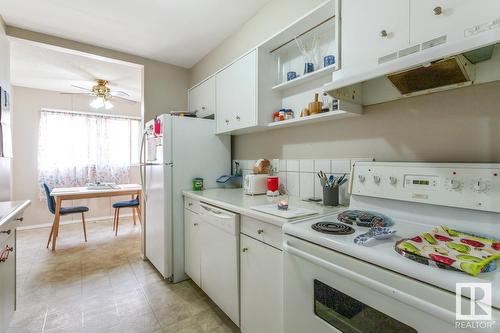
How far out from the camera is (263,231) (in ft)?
4.28

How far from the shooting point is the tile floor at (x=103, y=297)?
1.69m

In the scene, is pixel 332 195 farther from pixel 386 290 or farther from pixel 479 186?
pixel 386 290

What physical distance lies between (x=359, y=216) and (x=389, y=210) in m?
0.18

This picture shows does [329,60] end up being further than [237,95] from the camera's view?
No

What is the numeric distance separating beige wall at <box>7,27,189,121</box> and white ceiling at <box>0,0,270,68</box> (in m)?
0.07

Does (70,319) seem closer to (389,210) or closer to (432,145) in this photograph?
(389,210)

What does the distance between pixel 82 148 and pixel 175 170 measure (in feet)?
11.2

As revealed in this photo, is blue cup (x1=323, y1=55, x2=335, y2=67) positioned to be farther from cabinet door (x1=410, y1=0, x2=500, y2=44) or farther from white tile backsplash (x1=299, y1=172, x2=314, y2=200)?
white tile backsplash (x1=299, y1=172, x2=314, y2=200)

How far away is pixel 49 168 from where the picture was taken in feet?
14.2

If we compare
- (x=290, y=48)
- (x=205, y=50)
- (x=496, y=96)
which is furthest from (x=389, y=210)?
(x=205, y=50)

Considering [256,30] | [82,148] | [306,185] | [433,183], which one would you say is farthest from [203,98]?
[82,148]

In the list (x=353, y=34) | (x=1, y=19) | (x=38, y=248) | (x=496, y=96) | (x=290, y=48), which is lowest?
(x=38, y=248)

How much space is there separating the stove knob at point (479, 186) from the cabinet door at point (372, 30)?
621 mm

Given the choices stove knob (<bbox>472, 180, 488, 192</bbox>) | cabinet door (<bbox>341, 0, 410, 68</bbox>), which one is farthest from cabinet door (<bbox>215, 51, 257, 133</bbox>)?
stove knob (<bbox>472, 180, 488, 192</bbox>)
